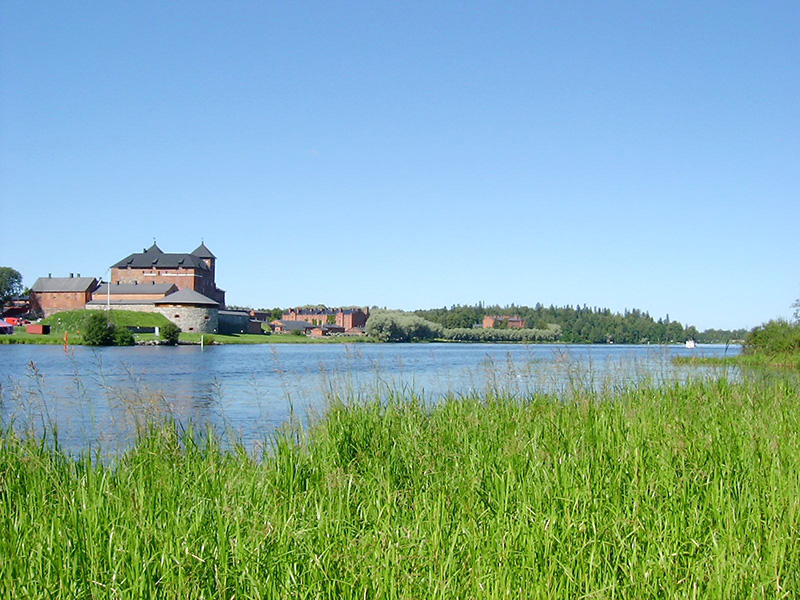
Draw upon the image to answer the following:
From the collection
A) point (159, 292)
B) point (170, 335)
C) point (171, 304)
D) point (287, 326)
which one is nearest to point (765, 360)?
point (170, 335)

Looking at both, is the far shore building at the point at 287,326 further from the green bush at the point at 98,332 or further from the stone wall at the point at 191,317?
the green bush at the point at 98,332

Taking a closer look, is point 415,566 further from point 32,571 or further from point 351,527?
point 32,571

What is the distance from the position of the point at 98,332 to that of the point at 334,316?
72986mm

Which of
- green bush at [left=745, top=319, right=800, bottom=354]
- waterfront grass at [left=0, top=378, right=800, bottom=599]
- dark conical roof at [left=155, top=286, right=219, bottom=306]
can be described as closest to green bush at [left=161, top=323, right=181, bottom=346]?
dark conical roof at [left=155, top=286, right=219, bottom=306]

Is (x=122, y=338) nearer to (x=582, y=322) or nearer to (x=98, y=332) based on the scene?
(x=98, y=332)

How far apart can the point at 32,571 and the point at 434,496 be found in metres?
1.88

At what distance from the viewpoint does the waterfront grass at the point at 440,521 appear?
8.68ft

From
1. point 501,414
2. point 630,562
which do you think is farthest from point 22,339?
point 630,562

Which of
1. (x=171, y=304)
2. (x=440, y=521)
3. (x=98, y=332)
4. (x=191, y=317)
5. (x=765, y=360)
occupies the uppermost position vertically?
(x=171, y=304)

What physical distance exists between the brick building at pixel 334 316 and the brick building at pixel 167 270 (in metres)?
24.5

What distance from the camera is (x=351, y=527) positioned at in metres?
3.25

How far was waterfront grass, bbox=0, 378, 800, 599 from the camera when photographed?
2645 mm

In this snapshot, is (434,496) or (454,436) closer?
(434,496)

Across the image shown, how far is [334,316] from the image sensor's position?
122 m
